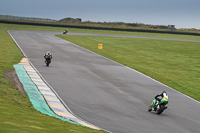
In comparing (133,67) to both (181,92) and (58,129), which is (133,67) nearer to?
(181,92)

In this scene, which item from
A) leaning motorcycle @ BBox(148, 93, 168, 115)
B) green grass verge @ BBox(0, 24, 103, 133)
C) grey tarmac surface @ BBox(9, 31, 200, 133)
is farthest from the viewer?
leaning motorcycle @ BBox(148, 93, 168, 115)

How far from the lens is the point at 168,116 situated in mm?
15453

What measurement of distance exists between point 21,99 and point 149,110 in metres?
5.91

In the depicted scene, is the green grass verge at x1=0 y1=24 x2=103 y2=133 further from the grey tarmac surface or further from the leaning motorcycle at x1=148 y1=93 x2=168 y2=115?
the leaning motorcycle at x1=148 y1=93 x2=168 y2=115

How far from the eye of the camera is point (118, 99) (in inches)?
699

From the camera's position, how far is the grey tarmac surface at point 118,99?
1380 cm

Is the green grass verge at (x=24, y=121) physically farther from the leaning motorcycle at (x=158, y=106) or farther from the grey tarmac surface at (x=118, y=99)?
the leaning motorcycle at (x=158, y=106)

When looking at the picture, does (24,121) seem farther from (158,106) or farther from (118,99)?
(118,99)

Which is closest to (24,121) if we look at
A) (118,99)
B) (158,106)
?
(158,106)

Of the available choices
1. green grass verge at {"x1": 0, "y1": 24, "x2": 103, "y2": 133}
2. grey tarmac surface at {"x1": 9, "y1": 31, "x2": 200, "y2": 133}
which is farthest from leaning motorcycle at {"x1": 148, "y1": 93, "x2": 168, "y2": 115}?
green grass verge at {"x1": 0, "y1": 24, "x2": 103, "y2": 133}

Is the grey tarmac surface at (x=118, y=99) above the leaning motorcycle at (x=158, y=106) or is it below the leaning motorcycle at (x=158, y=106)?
below

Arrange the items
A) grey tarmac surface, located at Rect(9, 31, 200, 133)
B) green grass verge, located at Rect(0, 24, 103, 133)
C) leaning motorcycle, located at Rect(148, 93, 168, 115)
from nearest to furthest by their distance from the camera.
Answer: green grass verge, located at Rect(0, 24, 103, 133) → grey tarmac surface, located at Rect(9, 31, 200, 133) → leaning motorcycle, located at Rect(148, 93, 168, 115)

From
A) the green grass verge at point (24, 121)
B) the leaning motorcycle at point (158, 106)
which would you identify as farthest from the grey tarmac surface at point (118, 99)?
the green grass verge at point (24, 121)

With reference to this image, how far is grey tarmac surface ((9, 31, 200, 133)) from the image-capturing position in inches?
543
